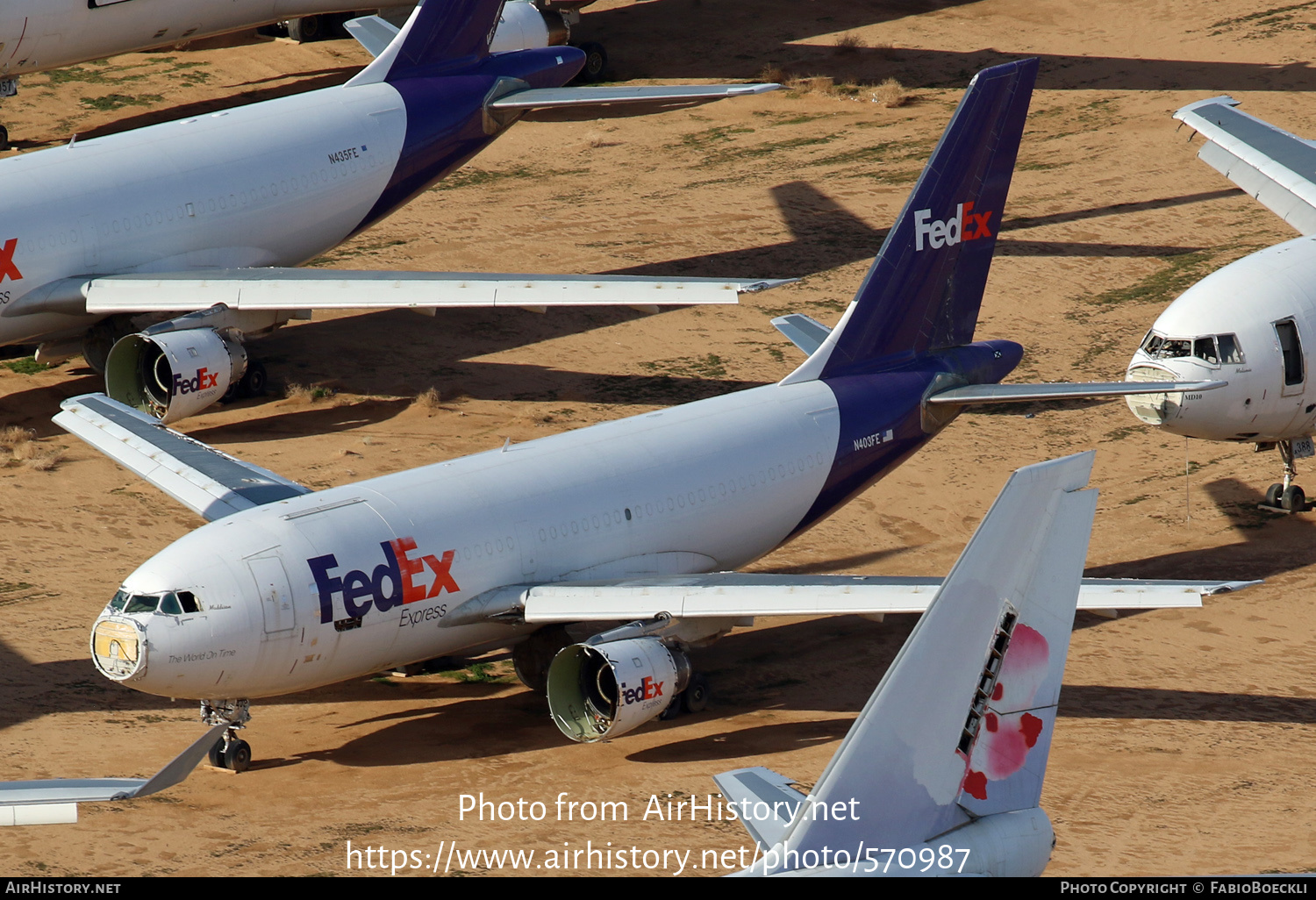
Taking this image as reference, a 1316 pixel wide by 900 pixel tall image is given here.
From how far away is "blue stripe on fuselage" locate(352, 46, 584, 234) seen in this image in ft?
138

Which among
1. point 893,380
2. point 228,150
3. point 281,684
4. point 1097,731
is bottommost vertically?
point 1097,731

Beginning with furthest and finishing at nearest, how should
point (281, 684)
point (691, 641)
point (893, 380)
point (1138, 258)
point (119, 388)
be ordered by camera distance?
point (1138, 258) < point (119, 388) < point (893, 380) < point (691, 641) < point (281, 684)

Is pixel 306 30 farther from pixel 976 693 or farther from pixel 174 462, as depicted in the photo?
pixel 976 693

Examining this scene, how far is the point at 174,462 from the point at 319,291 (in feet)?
29.7

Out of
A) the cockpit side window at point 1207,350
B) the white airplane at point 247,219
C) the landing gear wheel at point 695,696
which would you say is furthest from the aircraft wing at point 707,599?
the cockpit side window at point 1207,350

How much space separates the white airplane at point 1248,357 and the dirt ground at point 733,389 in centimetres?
214

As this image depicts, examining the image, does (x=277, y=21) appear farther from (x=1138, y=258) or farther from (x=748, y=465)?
(x=748, y=465)

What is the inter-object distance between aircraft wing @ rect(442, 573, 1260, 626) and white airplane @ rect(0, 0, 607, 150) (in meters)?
28.8

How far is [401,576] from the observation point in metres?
24.4

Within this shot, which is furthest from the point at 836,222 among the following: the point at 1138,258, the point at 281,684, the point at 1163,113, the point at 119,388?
the point at 281,684

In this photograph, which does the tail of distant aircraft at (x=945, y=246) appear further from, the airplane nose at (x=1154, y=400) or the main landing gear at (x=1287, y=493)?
the main landing gear at (x=1287, y=493)

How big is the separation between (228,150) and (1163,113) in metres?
30.5

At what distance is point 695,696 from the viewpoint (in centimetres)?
2662

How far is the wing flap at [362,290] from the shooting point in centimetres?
3403
